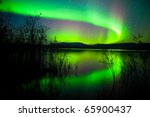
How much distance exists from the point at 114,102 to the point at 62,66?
2682 mm

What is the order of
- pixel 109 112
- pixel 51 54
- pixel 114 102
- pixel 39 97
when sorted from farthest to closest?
pixel 51 54 → pixel 39 97 → pixel 114 102 → pixel 109 112

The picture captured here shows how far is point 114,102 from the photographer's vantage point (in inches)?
214

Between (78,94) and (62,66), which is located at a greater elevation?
(62,66)

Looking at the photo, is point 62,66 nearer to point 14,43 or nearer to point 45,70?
point 45,70

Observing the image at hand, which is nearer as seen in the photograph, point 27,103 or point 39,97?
point 27,103

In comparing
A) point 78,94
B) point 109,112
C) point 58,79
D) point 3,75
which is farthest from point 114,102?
point 3,75

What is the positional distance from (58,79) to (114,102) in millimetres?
2346

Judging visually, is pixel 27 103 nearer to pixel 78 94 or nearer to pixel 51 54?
pixel 78 94

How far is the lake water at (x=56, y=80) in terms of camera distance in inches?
247

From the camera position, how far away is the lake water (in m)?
6.27

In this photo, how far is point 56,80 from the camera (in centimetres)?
734

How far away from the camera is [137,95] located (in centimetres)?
618

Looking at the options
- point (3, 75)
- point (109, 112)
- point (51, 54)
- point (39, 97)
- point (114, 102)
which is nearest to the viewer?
point (109, 112)

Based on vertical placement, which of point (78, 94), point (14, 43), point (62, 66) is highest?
point (14, 43)
